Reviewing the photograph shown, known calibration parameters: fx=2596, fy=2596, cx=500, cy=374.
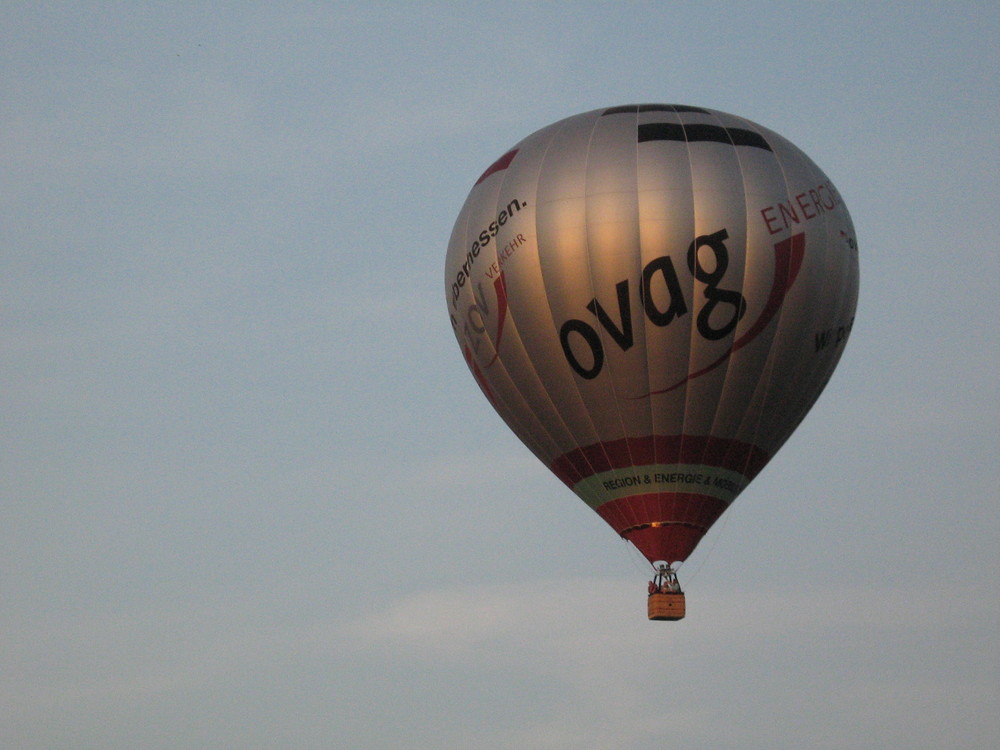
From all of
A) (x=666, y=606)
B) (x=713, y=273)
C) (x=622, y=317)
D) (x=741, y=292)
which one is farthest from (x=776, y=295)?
(x=666, y=606)

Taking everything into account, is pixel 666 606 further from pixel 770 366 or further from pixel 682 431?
pixel 770 366

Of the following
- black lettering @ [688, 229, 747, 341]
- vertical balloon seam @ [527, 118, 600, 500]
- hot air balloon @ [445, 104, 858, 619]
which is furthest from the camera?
vertical balloon seam @ [527, 118, 600, 500]

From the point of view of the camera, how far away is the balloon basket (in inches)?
1764

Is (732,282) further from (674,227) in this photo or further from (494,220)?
(494,220)

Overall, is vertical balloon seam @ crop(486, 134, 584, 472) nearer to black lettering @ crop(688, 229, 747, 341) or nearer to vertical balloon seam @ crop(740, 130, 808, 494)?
black lettering @ crop(688, 229, 747, 341)

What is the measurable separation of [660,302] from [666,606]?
5.27 m

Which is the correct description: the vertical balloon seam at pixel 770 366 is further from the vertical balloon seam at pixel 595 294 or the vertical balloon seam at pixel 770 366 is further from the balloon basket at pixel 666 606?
the balloon basket at pixel 666 606

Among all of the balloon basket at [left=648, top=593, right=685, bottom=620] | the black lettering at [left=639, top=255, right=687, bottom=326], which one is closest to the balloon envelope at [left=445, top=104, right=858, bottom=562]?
the black lettering at [left=639, top=255, right=687, bottom=326]

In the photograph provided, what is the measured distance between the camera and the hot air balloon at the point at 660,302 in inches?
1756

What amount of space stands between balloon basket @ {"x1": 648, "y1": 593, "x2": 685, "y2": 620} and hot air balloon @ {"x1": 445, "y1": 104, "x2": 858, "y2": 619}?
0.03 meters

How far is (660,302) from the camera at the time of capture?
146 ft

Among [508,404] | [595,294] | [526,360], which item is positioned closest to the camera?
[595,294]

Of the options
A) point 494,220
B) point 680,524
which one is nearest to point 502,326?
point 494,220

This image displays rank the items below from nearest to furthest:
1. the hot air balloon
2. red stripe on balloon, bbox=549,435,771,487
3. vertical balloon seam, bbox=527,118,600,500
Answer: the hot air balloon, vertical balloon seam, bbox=527,118,600,500, red stripe on balloon, bbox=549,435,771,487
